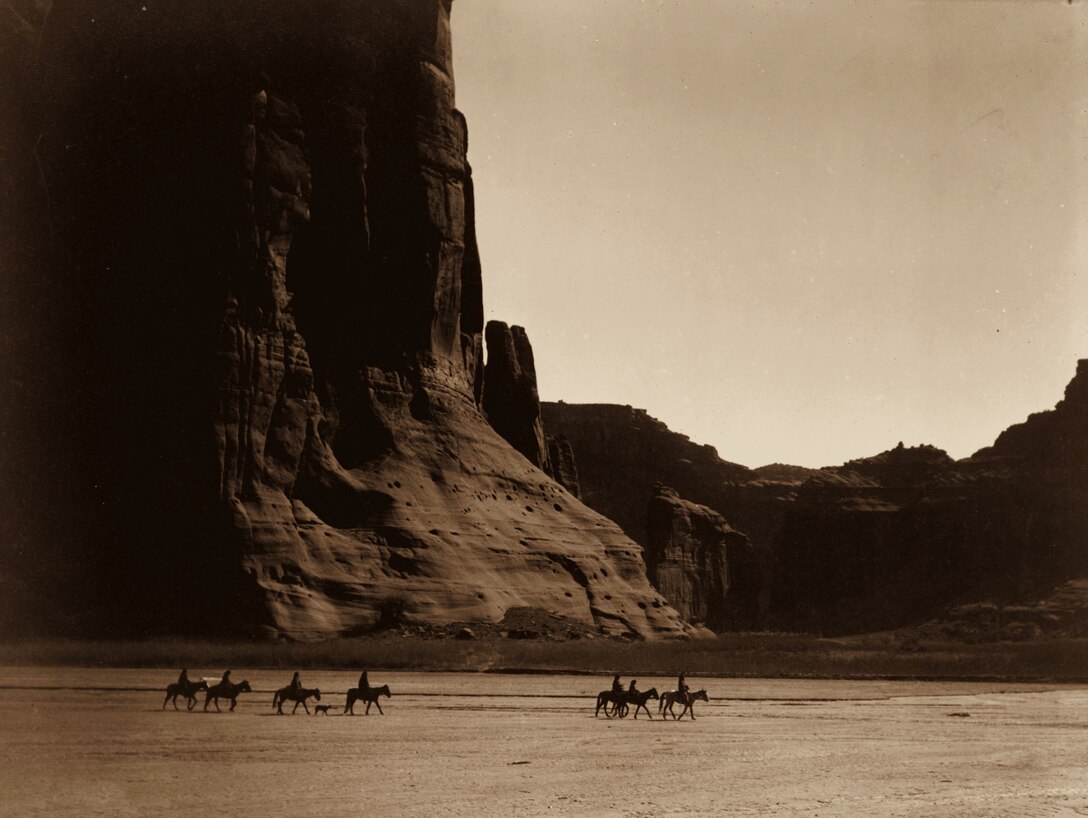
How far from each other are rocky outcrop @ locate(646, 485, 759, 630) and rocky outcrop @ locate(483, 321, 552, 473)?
58.7 m

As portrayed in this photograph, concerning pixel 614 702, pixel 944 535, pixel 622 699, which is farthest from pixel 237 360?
pixel 944 535

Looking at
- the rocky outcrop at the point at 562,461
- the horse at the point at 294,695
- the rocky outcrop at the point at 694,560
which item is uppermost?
the rocky outcrop at the point at 562,461

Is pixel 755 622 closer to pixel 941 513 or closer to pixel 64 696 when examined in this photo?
pixel 941 513

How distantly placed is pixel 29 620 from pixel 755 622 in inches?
5442

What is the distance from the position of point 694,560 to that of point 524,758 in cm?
14714

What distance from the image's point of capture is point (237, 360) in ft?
218

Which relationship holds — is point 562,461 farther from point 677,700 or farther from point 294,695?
point 294,695

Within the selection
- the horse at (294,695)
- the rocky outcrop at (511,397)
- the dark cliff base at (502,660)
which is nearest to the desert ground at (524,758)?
the horse at (294,695)

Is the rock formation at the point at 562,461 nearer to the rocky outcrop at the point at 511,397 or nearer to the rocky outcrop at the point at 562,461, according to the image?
the rocky outcrop at the point at 562,461

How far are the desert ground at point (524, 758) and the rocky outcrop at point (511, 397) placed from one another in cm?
6284

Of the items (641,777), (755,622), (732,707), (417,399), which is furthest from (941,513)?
(641,777)

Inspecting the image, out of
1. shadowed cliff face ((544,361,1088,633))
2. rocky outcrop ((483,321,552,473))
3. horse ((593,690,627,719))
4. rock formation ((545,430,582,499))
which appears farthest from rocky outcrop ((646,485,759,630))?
horse ((593,690,627,719))

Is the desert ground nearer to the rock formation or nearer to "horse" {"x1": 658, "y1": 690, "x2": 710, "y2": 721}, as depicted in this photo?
"horse" {"x1": 658, "y1": 690, "x2": 710, "y2": 721}

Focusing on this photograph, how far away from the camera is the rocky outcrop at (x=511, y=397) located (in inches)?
4001
